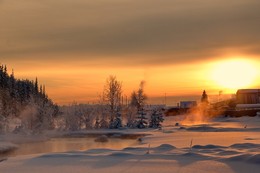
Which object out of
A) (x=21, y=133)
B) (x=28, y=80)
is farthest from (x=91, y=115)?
(x=28, y=80)

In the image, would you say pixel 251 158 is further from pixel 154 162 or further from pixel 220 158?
pixel 154 162

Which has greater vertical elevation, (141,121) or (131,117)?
(131,117)

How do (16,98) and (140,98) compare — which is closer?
(140,98)

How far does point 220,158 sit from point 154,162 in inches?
136

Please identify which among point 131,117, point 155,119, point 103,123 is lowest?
point 103,123

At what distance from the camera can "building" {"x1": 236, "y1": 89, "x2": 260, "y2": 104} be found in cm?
10900

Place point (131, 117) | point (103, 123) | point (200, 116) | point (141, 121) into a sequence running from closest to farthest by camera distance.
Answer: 1. point (141, 121)
2. point (103, 123)
3. point (131, 117)
4. point (200, 116)

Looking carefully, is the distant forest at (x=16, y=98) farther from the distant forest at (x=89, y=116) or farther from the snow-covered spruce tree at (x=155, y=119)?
the snow-covered spruce tree at (x=155, y=119)

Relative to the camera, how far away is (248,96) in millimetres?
109938

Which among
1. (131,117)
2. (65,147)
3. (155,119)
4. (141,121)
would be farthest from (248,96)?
(65,147)

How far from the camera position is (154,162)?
803 inches

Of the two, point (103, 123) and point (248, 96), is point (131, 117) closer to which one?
point (103, 123)

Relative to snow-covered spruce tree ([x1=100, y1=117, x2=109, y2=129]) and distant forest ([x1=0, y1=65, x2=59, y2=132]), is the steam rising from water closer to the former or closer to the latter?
snow-covered spruce tree ([x1=100, y1=117, x2=109, y2=129])

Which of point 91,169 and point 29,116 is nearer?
point 91,169
